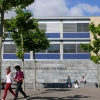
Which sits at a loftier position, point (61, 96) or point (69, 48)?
point (69, 48)

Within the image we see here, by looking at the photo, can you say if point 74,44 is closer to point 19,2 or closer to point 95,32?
point 95,32

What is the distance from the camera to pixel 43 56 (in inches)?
1766

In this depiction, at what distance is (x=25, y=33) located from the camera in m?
21.2

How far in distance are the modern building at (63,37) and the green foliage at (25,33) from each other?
19941mm

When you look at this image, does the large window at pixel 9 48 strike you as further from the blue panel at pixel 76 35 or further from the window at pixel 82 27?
the window at pixel 82 27

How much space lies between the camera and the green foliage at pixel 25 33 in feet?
63.9

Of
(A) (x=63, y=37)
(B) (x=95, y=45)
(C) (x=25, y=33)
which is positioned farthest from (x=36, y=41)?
(A) (x=63, y=37)

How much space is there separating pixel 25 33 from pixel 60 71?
16626 mm

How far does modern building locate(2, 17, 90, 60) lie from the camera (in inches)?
1741

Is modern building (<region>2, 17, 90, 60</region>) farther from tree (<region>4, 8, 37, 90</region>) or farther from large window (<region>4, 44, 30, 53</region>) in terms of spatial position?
tree (<region>4, 8, 37, 90</region>)

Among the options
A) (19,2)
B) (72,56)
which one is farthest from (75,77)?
(19,2)

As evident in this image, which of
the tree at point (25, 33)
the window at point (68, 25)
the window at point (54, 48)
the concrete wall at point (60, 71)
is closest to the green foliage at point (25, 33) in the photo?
the tree at point (25, 33)

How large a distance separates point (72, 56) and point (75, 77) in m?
8.39

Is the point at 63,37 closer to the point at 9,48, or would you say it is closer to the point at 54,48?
the point at 54,48
